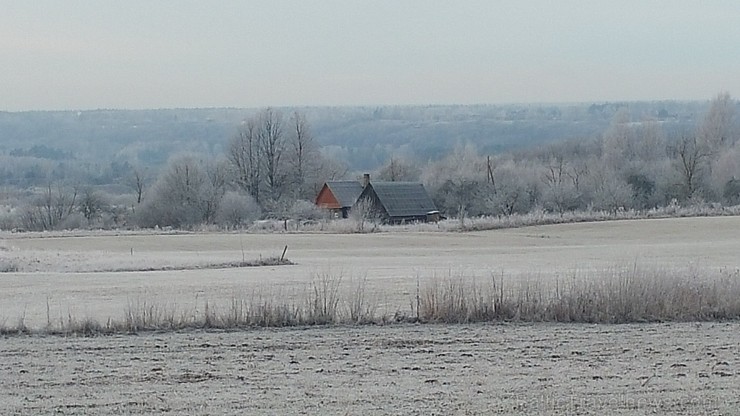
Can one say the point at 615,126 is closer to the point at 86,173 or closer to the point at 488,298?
the point at 86,173

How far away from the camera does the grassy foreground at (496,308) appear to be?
44.7ft

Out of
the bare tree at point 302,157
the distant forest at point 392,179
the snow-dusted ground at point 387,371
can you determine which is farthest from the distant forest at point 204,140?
the snow-dusted ground at point 387,371

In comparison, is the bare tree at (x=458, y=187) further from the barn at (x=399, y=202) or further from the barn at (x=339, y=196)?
the barn at (x=339, y=196)

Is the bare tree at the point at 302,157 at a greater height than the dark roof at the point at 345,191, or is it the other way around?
the bare tree at the point at 302,157

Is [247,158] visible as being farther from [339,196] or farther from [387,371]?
[387,371]

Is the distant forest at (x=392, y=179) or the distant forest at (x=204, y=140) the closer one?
the distant forest at (x=392, y=179)

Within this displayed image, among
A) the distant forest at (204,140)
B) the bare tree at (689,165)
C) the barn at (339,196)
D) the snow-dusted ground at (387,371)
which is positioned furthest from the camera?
the distant forest at (204,140)

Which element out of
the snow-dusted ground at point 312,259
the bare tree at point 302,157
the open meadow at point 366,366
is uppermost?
the bare tree at point 302,157

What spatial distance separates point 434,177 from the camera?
86688 millimetres

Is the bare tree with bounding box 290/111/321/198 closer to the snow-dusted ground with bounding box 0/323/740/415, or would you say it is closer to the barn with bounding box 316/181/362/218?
the barn with bounding box 316/181/362/218

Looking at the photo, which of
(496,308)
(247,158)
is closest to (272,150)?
(247,158)

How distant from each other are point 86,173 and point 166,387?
12962 cm

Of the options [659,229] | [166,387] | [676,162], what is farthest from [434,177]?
[166,387]

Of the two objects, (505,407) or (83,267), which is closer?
(505,407)
